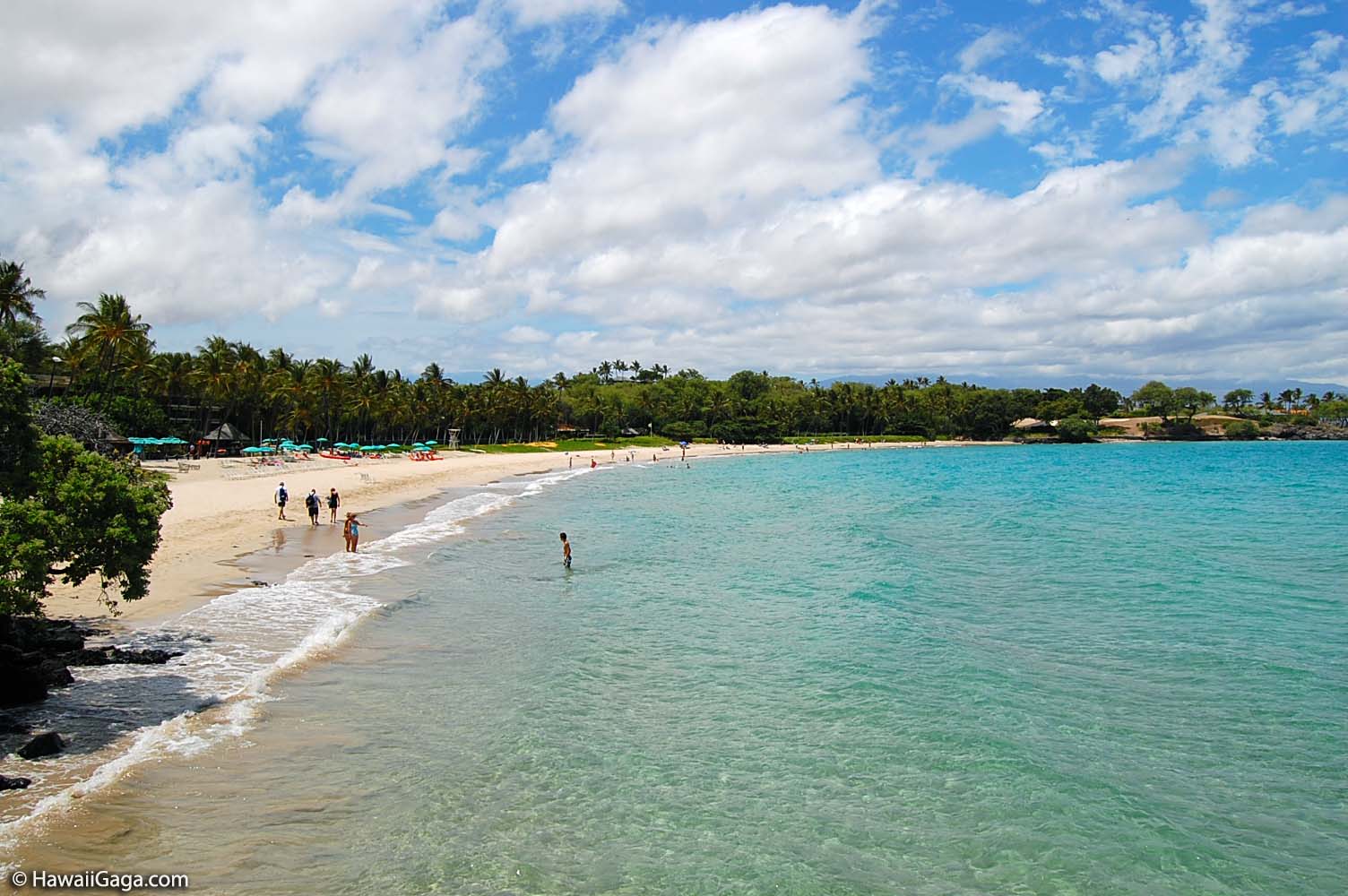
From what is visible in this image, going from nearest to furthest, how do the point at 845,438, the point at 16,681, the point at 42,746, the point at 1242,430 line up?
the point at 42,746 < the point at 16,681 < the point at 845,438 < the point at 1242,430

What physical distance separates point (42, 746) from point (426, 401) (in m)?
92.5

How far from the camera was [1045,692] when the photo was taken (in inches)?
524

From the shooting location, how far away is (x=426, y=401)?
98.7 m

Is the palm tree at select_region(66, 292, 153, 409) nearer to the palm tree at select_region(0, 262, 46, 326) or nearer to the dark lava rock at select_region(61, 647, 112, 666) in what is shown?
the palm tree at select_region(0, 262, 46, 326)

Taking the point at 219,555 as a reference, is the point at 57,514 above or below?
above

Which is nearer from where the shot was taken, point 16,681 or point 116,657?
point 16,681

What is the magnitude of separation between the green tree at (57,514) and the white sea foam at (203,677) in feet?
5.48

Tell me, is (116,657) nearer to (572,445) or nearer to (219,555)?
(219,555)

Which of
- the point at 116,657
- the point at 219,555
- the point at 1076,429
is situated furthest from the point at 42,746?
the point at 1076,429

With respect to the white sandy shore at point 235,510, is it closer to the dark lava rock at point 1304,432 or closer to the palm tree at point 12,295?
the palm tree at point 12,295

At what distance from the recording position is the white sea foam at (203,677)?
9.25m

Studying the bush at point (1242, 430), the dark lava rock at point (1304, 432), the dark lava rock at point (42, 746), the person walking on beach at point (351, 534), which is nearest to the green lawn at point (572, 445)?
the person walking on beach at point (351, 534)

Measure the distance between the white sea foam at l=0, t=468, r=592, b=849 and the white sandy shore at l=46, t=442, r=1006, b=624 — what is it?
4.64 ft

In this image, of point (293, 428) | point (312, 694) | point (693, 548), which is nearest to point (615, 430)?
point (293, 428)
